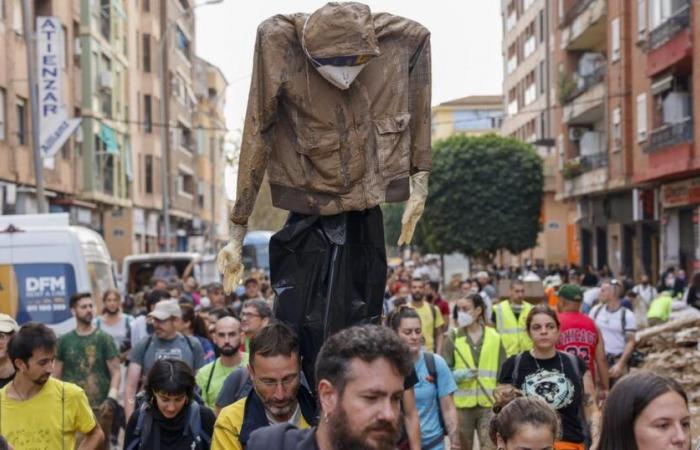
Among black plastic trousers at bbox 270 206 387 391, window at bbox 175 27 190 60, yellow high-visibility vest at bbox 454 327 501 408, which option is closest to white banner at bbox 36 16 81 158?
yellow high-visibility vest at bbox 454 327 501 408

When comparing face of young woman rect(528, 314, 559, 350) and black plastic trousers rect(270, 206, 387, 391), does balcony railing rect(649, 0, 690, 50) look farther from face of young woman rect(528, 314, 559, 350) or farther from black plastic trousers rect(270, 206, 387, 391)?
black plastic trousers rect(270, 206, 387, 391)

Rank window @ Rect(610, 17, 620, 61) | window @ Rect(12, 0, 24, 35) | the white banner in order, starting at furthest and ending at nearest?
1. window @ Rect(610, 17, 620, 61)
2. window @ Rect(12, 0, 24, 35)
3. the white banner

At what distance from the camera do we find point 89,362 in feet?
38.8

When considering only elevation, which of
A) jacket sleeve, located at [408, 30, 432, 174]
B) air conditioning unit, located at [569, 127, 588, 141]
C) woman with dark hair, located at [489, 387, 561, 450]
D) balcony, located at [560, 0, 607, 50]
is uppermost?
balcony, located at [560, 0, 607, 50]

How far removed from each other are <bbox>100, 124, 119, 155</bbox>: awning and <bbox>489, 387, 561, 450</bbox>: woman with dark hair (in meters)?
41.3

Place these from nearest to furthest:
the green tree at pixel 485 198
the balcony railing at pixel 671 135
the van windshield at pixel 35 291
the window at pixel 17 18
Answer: the van windshield at pixel 35 291, the balcony railing at pixel 671 135, the window at pixel 17 18, the green tree at pixel 485 198

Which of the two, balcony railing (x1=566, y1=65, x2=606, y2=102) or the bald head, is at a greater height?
balcony railing (x1=566, y1=65, x2=606, y2=102)

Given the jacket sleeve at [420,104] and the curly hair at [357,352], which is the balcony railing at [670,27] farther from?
the curly hair at [357,352]

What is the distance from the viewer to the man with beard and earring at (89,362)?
11.8 meters

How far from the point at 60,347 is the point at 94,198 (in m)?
33.0

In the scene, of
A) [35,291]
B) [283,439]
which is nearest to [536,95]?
[35,291]

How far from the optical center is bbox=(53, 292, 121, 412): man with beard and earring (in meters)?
11.8

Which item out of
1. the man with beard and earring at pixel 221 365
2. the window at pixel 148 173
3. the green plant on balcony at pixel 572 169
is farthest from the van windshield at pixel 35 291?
the window at pixel 148 173

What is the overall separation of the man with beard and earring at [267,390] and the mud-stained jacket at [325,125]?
1.87 ft
